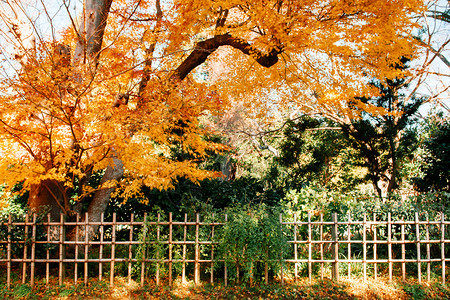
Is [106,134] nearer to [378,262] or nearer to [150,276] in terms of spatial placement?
[150,276]

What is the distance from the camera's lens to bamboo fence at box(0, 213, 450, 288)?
5.04 m

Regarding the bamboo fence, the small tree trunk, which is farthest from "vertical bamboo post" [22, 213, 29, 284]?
the small tree trunk

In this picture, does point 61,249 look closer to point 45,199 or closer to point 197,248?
point 45,199

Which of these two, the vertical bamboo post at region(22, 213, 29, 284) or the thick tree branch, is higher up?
the thick tree branch

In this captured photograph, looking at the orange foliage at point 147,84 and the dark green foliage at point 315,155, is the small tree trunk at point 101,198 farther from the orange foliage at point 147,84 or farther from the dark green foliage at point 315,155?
the dark green foliage at point 315,155

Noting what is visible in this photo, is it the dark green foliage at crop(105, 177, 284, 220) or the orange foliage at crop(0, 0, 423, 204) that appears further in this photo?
the dark green foliage at crop(105, 177, 284, 220)

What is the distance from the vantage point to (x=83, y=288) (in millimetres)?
4875

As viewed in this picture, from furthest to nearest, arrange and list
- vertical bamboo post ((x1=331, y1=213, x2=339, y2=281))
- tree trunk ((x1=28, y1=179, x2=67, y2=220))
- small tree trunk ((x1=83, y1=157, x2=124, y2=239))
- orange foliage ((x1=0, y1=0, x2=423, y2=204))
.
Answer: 1. small tree trunk ((x1=83, y1=157, x2=124, y2=239))
2. tree trunk ((x1=28, y1=179, x2=67, y2=220))
3. vertical bamboo post ((x1=331, y1=213, x2=339, y2=281))
4. orange foliage ((x1=0, y1=0, x2=423, y2=204))

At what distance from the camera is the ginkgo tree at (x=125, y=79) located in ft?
14.8

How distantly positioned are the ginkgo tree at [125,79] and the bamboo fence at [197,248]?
604 millimetres

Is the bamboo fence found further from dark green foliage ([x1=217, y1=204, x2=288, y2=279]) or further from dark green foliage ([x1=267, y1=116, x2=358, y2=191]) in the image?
dark green foliage ([x1=267, y1=116, x2=358, y2=191])

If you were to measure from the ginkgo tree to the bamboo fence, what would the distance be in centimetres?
60

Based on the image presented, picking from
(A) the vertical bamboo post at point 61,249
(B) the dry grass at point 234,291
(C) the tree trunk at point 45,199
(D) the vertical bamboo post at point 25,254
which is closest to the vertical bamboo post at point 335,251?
(B) the dry grass at point 234,291

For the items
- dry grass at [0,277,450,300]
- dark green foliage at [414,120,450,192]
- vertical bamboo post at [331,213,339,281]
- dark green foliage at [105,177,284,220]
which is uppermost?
dark green foliage at [414,120,450,192]
